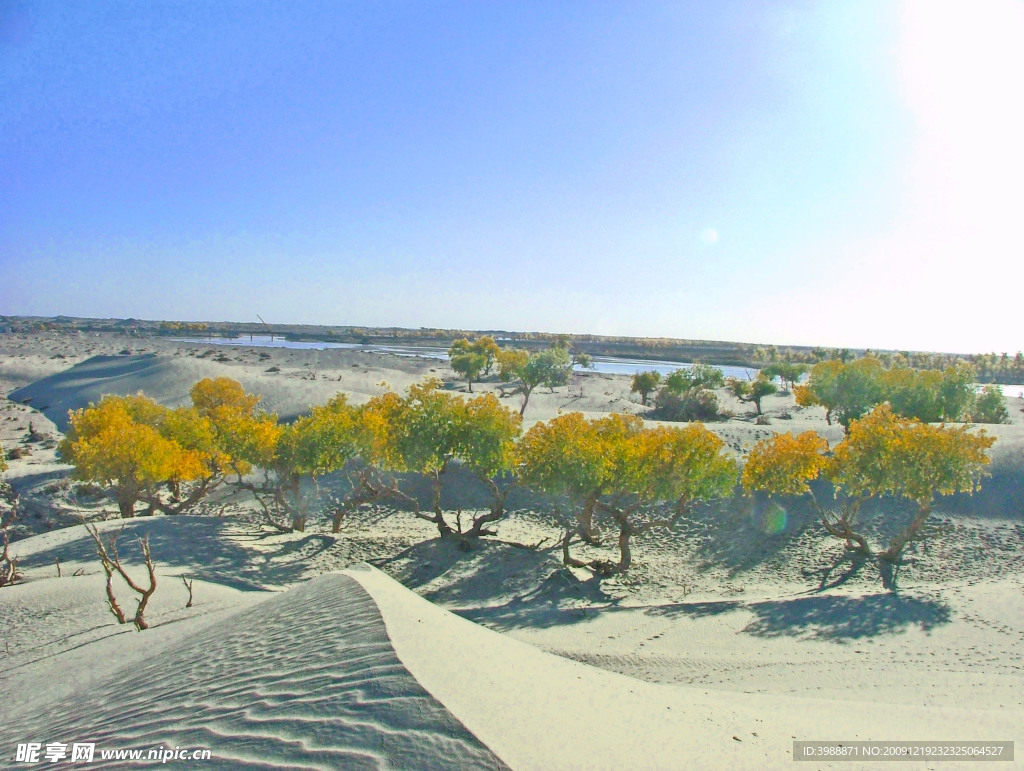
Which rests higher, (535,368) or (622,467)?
(535,368)

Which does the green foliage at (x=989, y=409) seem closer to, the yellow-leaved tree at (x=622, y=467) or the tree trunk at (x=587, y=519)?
the yellow-leaved tree at (x=622, y=467)

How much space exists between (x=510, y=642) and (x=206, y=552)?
11542mm

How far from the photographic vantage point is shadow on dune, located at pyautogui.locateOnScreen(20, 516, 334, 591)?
14938 mm

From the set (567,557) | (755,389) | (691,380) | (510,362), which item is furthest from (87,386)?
(755,389)

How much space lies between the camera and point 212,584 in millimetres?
13820

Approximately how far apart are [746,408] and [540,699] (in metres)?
52.7

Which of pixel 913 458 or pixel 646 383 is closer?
pixel 913 458

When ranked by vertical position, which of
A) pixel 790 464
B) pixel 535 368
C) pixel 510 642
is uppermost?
pixel 535 368

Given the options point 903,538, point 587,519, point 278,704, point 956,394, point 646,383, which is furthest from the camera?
point 646,383

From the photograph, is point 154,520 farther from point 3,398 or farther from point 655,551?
point 3,398

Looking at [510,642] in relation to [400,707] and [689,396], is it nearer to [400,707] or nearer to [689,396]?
[400,707]

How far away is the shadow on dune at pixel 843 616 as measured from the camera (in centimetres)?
1184

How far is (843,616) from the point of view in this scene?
497 inches

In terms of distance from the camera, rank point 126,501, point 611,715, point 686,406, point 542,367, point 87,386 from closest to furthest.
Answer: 1. point 611,715
2. point 126,501
3. point 542,367
4. point 686,406
5. point 87,386
